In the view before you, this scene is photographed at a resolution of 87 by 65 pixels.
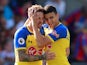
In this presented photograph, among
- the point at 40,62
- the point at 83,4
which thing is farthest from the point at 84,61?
the point at 40,62

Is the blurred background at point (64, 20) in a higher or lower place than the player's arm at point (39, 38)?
higher

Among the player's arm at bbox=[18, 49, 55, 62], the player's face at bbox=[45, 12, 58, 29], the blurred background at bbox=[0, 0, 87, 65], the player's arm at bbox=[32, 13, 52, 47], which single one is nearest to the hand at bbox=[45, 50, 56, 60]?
the player's arm at bbox=[18, 49, 55, 62]

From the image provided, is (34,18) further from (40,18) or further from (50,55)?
(50,55)

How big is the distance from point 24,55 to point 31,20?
65cm

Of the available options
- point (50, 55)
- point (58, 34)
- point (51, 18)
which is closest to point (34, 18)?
point (51, 18)

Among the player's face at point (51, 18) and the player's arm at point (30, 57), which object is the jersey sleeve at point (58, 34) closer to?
the player's face at point (51, 18)

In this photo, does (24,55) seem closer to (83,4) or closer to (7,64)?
(7,64)

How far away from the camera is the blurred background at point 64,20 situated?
1472 centimetres

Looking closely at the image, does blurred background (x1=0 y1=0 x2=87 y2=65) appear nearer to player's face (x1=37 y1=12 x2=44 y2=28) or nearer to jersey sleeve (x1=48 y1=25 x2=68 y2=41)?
jersey sleeve (x1=48 y1=25 x2=68 y2=41)

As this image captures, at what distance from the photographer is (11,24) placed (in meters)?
15.1

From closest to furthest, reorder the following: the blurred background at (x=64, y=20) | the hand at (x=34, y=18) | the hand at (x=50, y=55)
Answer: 1. the hand at (x=34, y=18)
2. the hand at (x=50, y=55)
3. the blurred background at (x=64, y=20)

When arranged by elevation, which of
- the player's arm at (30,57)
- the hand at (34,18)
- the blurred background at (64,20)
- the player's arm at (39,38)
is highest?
the blurred background at (64,20)

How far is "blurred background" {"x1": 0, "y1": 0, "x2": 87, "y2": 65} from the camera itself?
48.3 ft

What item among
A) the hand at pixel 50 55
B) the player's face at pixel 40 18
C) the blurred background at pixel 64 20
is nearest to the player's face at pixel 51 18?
the player's face at pixel 40 18
